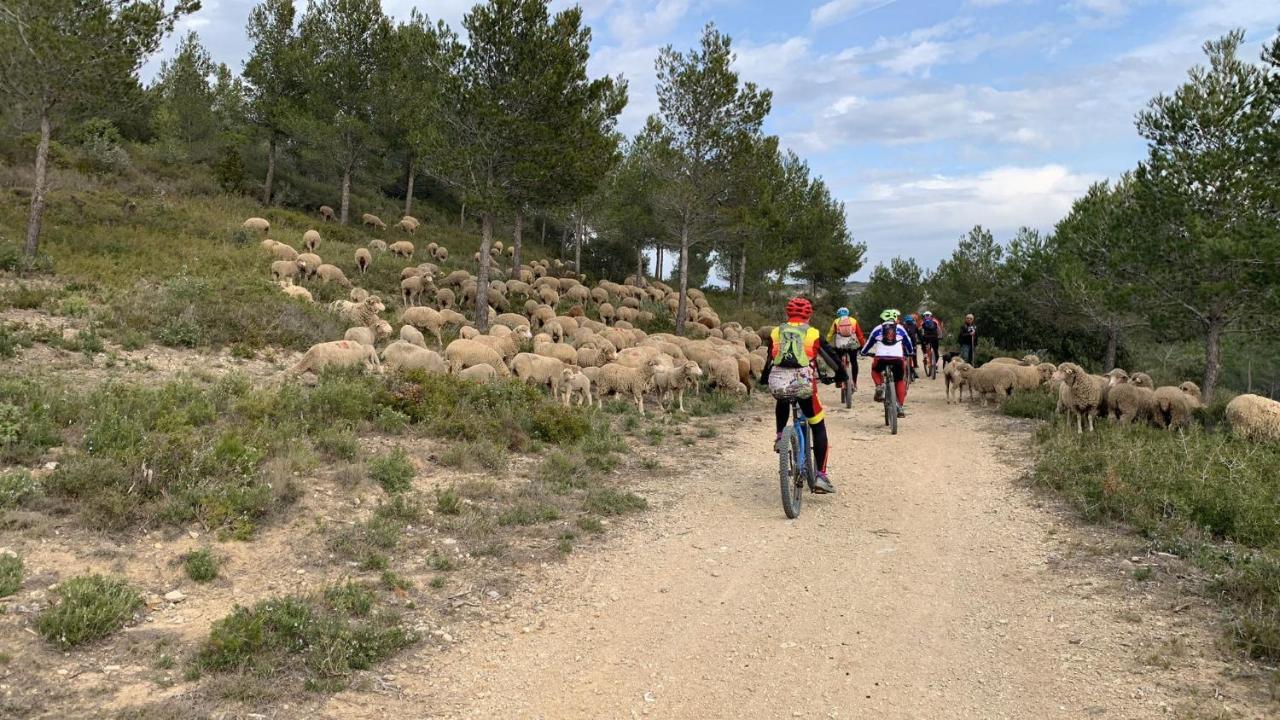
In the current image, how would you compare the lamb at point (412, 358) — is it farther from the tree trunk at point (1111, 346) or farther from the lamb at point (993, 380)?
the tree trunk at point (1111, 346)

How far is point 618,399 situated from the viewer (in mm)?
15414

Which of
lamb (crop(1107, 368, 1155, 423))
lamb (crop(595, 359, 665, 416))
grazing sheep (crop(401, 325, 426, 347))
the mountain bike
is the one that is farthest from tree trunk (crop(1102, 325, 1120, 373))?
grazing sheep (crop(401, 325, 426, 347))

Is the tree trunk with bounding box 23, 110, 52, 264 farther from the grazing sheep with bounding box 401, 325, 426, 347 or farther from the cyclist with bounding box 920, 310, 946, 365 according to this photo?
the cyclist with bounding box 920, 310, 946, 365

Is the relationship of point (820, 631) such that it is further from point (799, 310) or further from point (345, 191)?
point (345, 191)

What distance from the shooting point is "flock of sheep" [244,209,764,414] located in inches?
545

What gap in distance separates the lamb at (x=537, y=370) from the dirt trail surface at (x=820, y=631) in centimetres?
617

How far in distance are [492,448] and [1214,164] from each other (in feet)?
66.2

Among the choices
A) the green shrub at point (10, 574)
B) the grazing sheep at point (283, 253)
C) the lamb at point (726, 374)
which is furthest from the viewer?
the grazing sheep at point (283, 253)

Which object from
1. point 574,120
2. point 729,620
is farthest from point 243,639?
point 574,120

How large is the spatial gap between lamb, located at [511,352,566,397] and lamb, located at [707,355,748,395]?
4312 millimetres

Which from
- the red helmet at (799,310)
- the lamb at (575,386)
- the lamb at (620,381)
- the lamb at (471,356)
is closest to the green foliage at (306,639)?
the red helmet at (799,310)

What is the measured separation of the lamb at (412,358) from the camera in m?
13.3

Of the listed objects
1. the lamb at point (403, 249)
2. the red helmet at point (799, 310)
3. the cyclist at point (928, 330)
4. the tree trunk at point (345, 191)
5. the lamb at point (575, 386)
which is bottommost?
the lamb at point (575, 386)

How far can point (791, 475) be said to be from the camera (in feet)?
26.8
